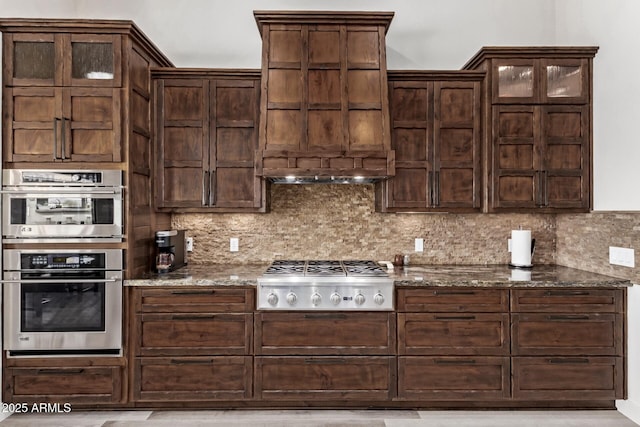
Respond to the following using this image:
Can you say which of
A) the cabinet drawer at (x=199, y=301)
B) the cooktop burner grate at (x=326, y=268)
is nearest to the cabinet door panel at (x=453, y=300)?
the cooktop burner grate at (x=326, y=268)

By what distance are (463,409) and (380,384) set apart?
2.16 ft

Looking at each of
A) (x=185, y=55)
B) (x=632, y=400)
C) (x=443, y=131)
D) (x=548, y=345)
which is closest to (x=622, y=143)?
(x=443, y=131)

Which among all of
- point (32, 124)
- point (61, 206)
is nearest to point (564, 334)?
point (61, 206)

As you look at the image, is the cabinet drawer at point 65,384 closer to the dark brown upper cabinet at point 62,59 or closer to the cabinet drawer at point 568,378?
the dark brown upper cabinet at point 62,59

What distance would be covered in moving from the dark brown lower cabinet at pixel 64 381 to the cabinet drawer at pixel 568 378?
288 centimetres

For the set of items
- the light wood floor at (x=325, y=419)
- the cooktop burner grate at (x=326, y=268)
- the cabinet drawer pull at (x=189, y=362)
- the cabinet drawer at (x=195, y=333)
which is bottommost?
the light wood floor at (x=325, y=419)

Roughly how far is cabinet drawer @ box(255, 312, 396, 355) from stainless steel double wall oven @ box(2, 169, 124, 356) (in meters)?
1.06

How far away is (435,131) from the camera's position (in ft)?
10.7

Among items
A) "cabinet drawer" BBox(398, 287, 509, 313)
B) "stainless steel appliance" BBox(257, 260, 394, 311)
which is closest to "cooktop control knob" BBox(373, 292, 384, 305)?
"stainless steel appliance" BBox(257, 260, 394, 311)

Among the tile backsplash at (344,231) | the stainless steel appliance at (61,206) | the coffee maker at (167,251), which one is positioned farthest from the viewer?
the tile backsplash at (344,231)

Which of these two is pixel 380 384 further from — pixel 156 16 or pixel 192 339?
pixel 156 16

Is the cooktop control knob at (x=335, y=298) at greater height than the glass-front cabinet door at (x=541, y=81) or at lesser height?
lesser

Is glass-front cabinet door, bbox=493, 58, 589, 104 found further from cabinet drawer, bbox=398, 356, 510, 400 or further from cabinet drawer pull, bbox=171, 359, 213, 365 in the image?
cabinet drawer pull, bbox=171, 359, 213, 365

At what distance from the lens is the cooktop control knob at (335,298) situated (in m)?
2.82
